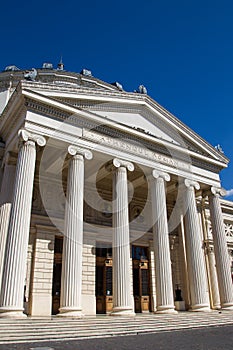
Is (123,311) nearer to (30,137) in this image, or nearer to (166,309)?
(166,309)

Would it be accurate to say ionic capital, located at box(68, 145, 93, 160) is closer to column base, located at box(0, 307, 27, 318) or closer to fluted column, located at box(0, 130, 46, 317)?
fluted column, located at box(0, 130, 46, 317)

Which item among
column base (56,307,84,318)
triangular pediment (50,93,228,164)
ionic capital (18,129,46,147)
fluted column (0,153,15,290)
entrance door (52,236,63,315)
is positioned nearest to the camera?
column base (56,307,84,318)

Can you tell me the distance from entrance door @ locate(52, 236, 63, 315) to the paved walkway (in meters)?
4.89

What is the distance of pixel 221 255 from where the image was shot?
57.8 feet

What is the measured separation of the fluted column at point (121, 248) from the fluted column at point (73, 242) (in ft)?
5.55

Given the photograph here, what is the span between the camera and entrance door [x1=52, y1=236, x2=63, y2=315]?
15404 mm

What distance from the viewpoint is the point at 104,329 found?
9.80 metres

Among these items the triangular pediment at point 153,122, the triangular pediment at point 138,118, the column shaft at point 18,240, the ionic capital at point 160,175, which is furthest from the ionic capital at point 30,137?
the ionic capital at point 160,175

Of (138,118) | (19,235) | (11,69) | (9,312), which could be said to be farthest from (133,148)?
(11,69)

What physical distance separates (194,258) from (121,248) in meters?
4.69

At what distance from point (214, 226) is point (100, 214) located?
21.6 feet

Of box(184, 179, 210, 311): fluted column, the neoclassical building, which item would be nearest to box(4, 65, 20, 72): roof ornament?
the neoclassical building

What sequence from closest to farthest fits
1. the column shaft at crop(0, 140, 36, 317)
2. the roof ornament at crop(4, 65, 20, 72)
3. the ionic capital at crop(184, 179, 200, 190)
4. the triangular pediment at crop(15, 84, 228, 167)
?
the column shaft at crop(0, 140, 36, 317) → the triangular pediment at crop(15, 84, 228, 167) → the ionic capital at crop(184, 179, 200, 190) → the roof ornament at crop(4, 65, 20, 72)

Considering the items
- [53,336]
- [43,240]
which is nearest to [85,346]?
[53,336]
